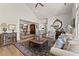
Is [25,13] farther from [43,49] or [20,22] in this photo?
[43,49]

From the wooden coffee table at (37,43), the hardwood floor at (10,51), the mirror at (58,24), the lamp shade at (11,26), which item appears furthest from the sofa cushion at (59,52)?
the lamp shade at (11,26)

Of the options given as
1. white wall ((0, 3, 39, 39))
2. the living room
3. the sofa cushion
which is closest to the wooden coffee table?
the living room

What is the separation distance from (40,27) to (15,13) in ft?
1.11

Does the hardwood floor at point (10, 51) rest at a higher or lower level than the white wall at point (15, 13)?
lower

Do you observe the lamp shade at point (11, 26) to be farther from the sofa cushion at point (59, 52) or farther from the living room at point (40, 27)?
the sofa cushion at point (59, 52)

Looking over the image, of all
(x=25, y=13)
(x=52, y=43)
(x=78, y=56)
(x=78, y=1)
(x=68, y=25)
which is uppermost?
(x=78, y=1)

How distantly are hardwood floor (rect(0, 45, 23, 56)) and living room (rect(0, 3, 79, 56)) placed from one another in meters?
0.03

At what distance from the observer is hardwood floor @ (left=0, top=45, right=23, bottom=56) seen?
1.47 meters

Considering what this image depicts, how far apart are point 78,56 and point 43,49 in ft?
1.40

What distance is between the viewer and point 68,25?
1.51 meters

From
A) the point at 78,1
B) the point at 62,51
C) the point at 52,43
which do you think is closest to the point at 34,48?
the point at 52,43

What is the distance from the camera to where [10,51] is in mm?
1505

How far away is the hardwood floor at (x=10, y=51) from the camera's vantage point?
1474 mm

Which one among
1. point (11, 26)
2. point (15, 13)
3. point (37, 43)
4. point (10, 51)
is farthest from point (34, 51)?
point (15, 13)
